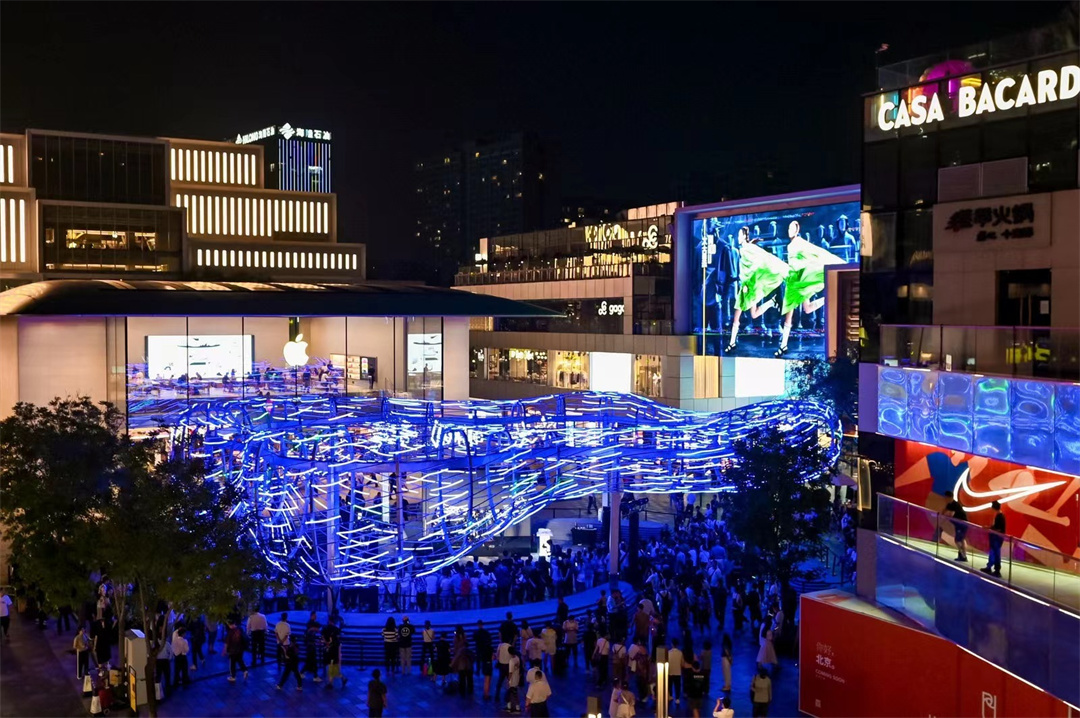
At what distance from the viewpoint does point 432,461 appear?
2191cm

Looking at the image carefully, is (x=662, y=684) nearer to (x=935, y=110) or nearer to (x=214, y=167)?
(x=935, y=110)

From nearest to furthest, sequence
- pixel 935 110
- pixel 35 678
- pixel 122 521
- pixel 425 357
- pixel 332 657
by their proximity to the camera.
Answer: pixel 122 521
pixel 935 110
pixel 332 657
pixel 35 678
pixel 425 357

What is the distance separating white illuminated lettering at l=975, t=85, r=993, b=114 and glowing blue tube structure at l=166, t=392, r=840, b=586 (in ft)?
31.3

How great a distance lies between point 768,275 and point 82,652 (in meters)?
35.9

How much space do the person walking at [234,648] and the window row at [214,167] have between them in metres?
65.5

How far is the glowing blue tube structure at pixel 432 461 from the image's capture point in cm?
2159

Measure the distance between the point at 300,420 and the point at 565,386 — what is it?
3759 cm

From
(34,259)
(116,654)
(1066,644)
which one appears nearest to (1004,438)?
(1066,644)

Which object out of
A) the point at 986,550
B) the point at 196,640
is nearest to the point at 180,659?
the point at 196,640

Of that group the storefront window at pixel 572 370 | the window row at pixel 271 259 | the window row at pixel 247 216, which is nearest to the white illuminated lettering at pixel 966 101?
the storefront window at pixel 572 370

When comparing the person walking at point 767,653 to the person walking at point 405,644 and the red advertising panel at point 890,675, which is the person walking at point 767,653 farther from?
the person walking at point 405,644

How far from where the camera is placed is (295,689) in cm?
1886

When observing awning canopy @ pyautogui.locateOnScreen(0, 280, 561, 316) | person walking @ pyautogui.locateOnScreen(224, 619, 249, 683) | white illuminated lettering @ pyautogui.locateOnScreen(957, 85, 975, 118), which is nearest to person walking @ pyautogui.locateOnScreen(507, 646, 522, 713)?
person walking @ pyautogui.locateOnScreen(224, 619, 249, 683)

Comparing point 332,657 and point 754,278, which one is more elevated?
point 754,278
